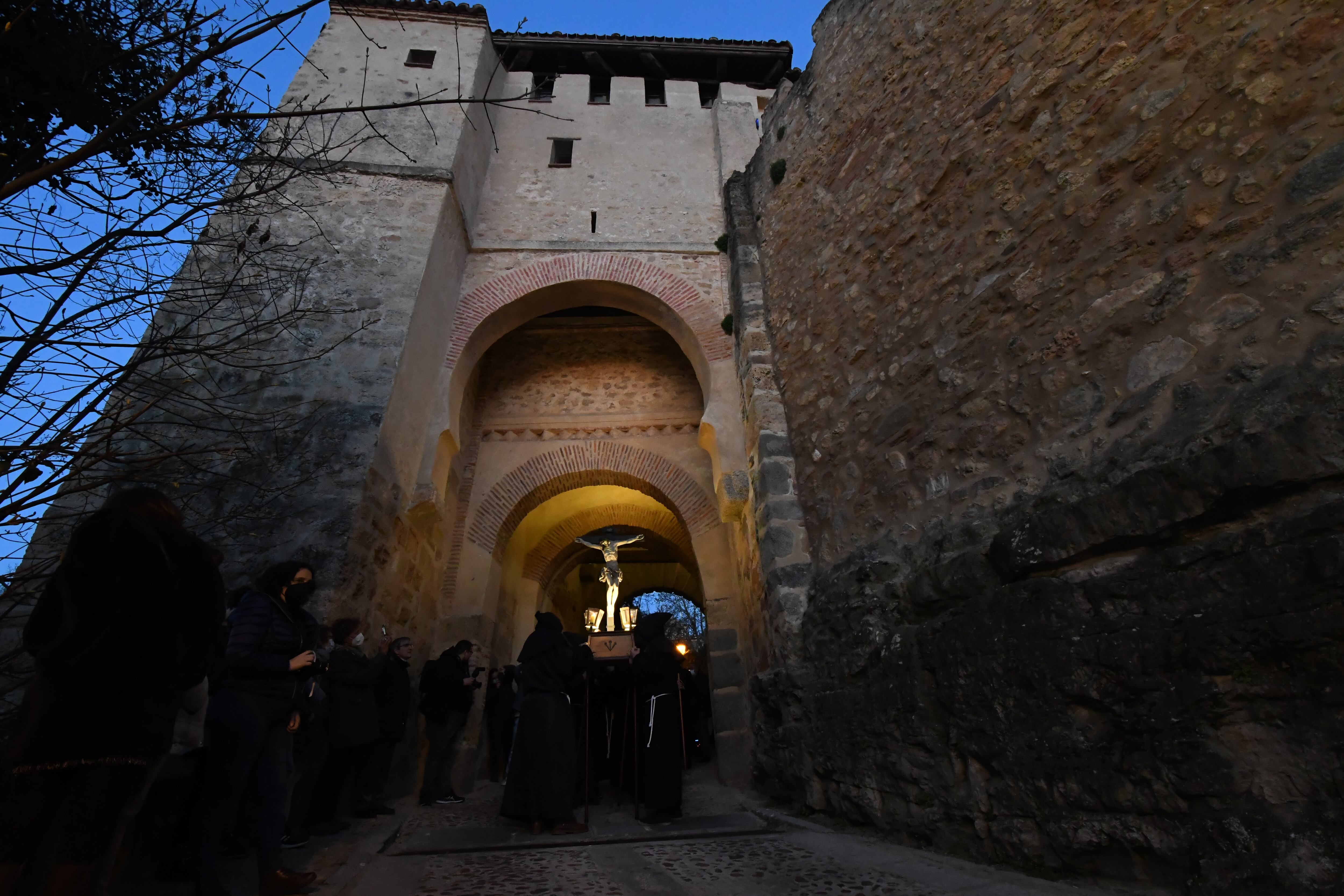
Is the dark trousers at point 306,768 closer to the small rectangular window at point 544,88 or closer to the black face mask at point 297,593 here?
the black face mask at point 297,593

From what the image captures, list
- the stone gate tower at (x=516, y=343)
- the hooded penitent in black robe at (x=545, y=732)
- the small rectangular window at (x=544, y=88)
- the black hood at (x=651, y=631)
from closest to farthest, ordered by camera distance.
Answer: the hooded penitent in black robe at (x=545, y=732), the black hood at (x=651, y=631), the stone gate tower at (x=516, y=343), the small rectangular window at (x=544, y=88)

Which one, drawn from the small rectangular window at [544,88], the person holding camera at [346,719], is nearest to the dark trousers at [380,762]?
the person holding camera at [346,719]

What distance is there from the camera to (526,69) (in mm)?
10797

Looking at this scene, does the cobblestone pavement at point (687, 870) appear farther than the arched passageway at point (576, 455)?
No

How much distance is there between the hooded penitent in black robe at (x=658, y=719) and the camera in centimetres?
432


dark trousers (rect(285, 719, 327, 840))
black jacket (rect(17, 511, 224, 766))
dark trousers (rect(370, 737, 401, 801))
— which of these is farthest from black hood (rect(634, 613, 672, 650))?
black jacket (rect(17, 511, 224, 766))

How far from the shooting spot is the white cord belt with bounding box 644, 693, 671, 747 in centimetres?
445

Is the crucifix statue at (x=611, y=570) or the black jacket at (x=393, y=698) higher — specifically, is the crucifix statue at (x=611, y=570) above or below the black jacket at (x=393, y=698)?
above

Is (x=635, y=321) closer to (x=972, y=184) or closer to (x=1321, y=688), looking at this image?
(x=972, y=184)

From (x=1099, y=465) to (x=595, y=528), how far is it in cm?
771

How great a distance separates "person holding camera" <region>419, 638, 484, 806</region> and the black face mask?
2542 millimetres

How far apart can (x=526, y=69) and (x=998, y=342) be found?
10330mm

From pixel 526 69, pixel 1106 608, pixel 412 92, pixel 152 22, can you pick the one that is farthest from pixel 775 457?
pixel 526 69

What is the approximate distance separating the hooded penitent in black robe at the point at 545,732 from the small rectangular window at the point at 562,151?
7.12 m
